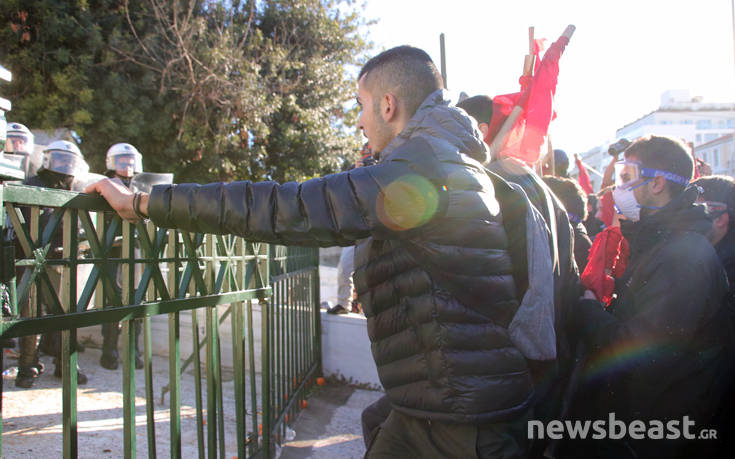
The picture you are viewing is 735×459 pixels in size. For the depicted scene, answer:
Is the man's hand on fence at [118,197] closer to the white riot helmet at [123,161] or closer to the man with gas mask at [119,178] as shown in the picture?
the man with gas mask at [119,178]

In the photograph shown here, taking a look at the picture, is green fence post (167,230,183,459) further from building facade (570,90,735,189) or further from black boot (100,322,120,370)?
building facade (570,90,735,189)

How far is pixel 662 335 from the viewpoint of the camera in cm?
241

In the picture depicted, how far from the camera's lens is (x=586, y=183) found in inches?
277

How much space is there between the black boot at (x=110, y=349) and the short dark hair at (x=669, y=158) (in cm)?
527

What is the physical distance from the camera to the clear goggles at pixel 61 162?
5.18 metres

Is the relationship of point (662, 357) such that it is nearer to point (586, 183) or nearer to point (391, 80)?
point (391, 80)

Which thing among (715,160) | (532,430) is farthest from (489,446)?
(715,160)

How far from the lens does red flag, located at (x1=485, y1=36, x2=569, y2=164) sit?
10.3 feet

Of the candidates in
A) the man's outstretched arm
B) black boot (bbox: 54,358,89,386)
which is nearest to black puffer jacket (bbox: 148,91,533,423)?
the man's outstretched arm

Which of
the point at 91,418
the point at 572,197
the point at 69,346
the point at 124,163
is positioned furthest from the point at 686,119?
the point at 69,346

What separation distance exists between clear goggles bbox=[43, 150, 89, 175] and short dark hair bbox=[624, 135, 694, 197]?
5338mm

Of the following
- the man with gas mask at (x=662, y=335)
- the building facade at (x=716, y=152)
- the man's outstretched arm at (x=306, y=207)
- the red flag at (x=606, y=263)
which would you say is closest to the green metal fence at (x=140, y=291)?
the man's outstretched arm at (x=306, y=207)

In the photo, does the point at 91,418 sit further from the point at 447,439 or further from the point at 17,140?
the point at 447,439

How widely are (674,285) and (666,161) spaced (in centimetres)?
83
